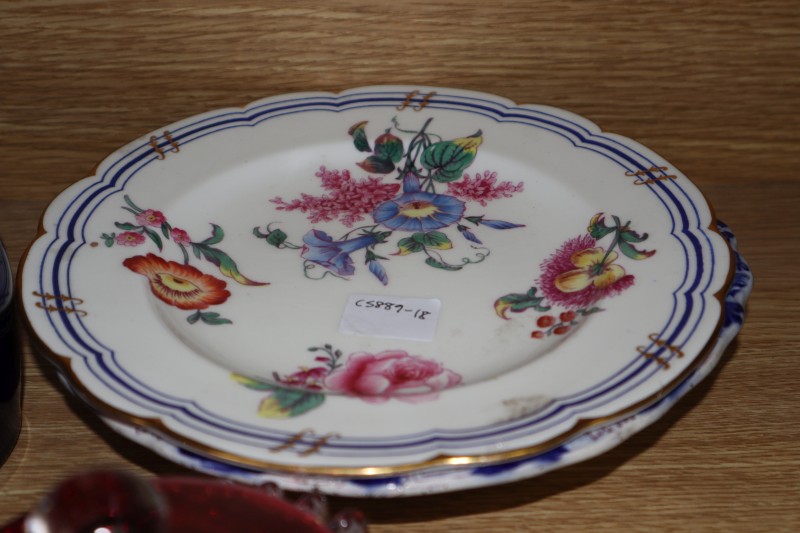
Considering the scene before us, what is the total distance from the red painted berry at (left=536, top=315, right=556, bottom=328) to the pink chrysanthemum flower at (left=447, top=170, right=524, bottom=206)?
0.13 meters

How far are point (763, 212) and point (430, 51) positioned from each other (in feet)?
0.96

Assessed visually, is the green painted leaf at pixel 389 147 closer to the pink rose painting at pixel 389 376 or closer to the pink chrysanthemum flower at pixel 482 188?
the pink chrysanthemum flower at pixel 482 188

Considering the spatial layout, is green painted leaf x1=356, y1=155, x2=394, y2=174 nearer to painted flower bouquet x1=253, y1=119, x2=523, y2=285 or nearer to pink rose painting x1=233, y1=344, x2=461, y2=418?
painted flower bouquet x1=253, y1=119, x2=523, y2=285

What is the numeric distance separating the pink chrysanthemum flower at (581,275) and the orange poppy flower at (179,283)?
20 centimetres

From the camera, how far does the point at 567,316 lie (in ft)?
1.99

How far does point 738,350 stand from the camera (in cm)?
69

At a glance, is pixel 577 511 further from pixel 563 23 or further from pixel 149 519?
pixel 563 23

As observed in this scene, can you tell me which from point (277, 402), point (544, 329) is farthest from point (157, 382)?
point (544, 329)

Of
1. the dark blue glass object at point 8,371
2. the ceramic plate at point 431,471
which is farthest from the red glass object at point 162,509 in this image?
the dark blue glass object at point 8,371

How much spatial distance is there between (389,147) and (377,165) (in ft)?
0.05

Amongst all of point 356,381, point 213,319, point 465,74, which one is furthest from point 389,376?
point 465,74

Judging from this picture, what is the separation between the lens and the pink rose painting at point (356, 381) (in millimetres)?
516

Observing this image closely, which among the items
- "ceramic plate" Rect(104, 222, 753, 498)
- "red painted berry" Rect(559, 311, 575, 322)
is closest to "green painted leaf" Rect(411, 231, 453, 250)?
"red painted berry" Rect(559, 311, 575, 322)

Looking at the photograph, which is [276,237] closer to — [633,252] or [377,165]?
[377,165]
